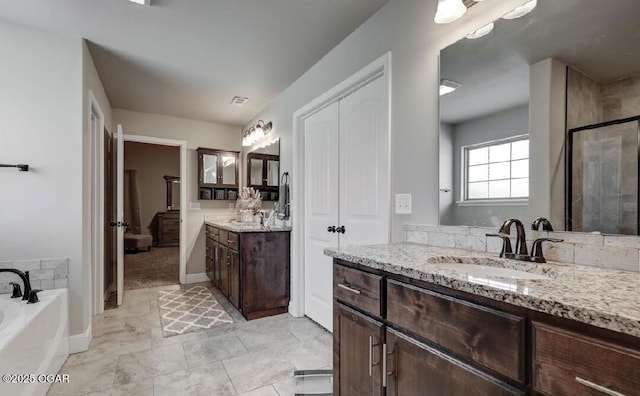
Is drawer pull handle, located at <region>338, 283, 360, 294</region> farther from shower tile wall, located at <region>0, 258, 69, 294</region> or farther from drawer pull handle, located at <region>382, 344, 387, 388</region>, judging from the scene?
shower tile wall, located at <region>0, 258, 69, 294</region>

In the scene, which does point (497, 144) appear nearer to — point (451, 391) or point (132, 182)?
point (451, 391)

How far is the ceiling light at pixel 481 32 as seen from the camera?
1408mm

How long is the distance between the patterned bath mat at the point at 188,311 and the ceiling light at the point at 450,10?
2.90 m

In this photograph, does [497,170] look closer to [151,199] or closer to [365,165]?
[365,165]

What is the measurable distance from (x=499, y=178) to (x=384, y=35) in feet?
3.96

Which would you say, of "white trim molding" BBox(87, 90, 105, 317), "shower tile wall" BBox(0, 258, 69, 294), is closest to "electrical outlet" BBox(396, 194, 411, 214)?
"shower tile wall" BBox(0, 258, 69, 294)

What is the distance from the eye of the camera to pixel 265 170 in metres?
3.90

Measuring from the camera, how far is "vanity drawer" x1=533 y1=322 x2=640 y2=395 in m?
0.57

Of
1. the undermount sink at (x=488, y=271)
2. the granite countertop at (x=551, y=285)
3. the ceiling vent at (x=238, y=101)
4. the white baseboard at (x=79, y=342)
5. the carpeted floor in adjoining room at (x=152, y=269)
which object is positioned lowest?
the carpeted floor in adjoining room at (x=152, y=269)

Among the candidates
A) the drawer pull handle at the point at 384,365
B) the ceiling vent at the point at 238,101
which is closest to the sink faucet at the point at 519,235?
the drawer pull handle at the point at 384,365

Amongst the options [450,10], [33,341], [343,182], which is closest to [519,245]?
[450,10]

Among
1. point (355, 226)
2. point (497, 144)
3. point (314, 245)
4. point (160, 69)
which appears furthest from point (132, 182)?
point (497, 144)

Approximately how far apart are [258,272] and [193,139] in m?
2.65

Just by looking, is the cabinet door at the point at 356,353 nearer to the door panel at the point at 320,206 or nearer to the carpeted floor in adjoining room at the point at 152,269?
the door panel at the point at 320,206
